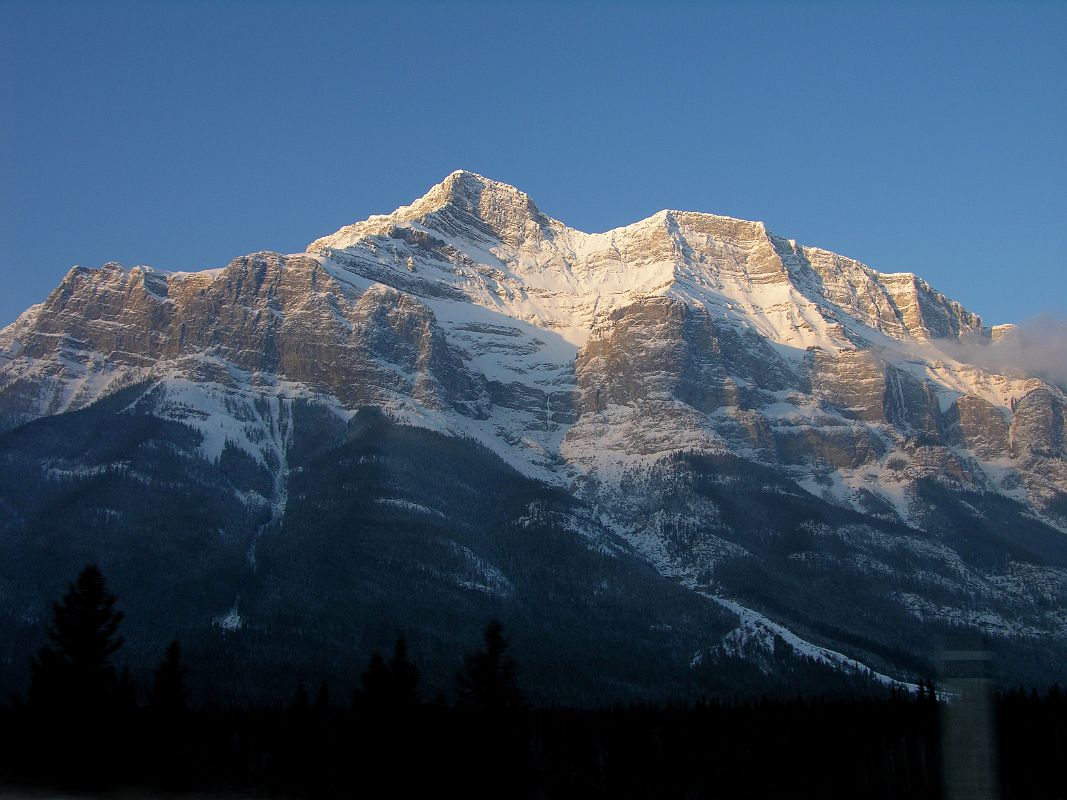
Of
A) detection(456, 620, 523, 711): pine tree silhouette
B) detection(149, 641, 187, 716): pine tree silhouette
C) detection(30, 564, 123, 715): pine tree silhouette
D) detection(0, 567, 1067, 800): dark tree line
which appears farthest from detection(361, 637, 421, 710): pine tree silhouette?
detection(149, 641, 187, 716): pine tree silhouette

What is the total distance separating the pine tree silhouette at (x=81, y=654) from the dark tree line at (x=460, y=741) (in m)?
0.08

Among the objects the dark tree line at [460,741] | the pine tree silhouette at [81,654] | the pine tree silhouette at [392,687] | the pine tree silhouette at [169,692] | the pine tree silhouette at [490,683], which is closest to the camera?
the dark tree line at [460,741]

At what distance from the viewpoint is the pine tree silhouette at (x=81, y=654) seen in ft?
189

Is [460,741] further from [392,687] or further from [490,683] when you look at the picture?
[392,687]

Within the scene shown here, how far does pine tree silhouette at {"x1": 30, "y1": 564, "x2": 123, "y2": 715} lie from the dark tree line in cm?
8

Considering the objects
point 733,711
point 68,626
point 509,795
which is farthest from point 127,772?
point 733,711

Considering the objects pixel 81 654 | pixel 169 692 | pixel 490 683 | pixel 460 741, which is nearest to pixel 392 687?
pixel 460 741

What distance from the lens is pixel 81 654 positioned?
5897 centimetres

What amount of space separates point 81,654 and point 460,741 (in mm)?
17333

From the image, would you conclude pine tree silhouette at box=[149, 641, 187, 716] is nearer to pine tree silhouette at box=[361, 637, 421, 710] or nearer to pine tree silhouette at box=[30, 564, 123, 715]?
pine tree silhouette at box=[30, 564, 123, 715]

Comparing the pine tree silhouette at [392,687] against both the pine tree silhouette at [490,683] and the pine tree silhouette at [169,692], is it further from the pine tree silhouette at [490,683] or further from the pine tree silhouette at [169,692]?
the pine tree silhouette at [169,692]

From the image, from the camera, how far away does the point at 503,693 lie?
6359cm

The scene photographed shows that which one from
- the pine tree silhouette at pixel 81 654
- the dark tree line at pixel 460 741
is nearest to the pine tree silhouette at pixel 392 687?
the dark tree line at pixel 460 741

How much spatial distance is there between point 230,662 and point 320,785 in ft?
408
